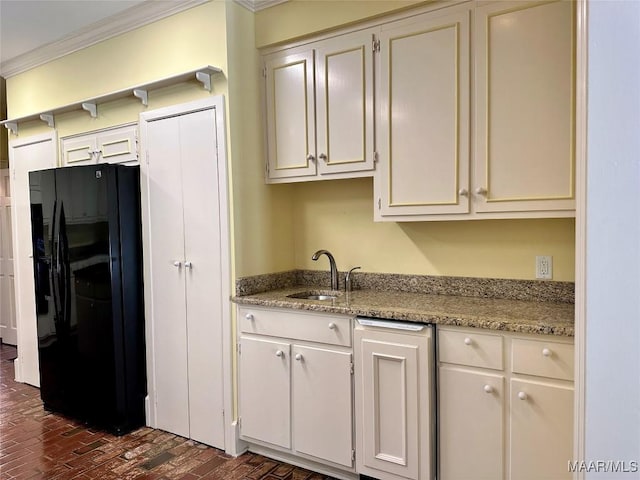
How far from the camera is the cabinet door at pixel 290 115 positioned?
2697mm

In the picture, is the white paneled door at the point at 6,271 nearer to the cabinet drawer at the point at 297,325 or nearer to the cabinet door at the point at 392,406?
the cabinet drawer at the point at 297,325

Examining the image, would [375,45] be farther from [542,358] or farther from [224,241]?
[542,358]

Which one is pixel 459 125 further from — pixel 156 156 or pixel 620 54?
pixel 156 156

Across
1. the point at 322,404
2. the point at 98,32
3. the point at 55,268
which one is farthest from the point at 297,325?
the point at 98,32

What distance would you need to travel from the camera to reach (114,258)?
2928 millimetres

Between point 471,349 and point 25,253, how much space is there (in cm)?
363

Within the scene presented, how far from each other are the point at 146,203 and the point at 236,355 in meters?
1.14

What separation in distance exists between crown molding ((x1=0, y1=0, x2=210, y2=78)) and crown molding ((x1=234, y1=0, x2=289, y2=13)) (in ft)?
0.71

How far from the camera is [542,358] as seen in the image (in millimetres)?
1833

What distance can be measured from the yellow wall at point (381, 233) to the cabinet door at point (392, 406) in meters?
0.66

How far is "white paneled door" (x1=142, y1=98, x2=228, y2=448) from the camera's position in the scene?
9.06 feet

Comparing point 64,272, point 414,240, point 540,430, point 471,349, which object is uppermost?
point 414,240

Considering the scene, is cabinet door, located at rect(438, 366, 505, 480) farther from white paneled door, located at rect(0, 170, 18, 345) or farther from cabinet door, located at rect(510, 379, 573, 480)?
white paneled door, located at rect(0, 170, 18, 345)

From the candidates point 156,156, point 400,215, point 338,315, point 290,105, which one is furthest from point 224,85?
point 338,315
